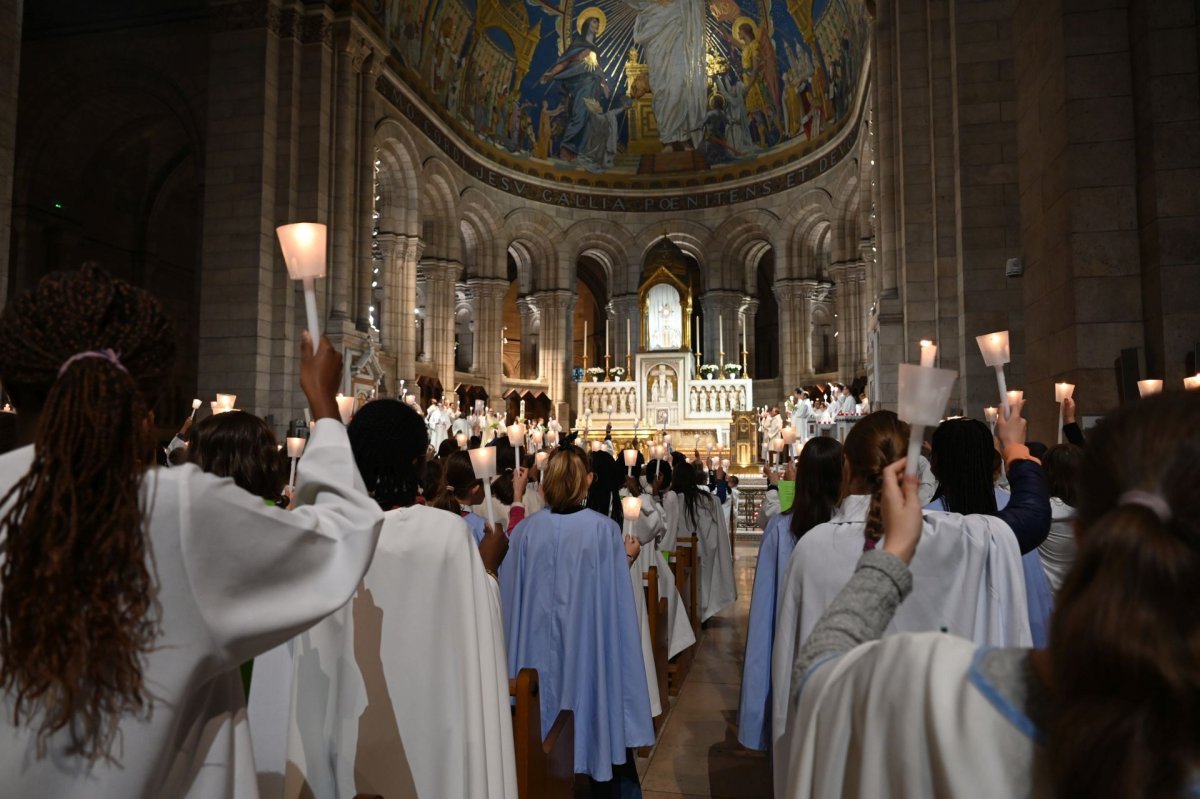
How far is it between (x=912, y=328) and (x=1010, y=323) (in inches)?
129

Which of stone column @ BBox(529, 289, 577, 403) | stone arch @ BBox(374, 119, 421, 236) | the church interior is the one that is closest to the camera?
the church interior

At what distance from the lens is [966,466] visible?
2.62 m

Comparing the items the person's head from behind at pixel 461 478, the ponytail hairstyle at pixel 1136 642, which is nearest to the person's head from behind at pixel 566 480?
the person's head from behind at pixel 461 478

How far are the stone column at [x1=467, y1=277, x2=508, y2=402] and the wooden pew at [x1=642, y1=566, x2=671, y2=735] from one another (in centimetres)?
2033

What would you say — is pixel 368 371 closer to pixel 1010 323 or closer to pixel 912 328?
pixel 912 328

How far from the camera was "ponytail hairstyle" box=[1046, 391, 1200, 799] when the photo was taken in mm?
791

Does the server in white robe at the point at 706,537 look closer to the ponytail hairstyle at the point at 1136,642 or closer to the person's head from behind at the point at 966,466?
the person's head from behind at the point at 966,466

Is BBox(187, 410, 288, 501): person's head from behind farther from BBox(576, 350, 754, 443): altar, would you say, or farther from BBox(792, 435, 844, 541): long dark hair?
BBox(576, 350, 754, 443): altar

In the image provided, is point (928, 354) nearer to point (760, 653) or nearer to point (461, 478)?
point (760, 653)

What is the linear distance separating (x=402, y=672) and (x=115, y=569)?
4.20 feet

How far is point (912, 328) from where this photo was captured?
12891 mm

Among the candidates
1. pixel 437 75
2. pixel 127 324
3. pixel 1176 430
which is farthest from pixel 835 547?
pixel 437 75

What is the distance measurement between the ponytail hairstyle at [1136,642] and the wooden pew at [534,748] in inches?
77.9

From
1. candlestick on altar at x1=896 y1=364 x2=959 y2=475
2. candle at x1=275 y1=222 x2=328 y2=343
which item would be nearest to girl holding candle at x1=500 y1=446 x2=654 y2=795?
candle at x1=275 y1=222 x2=328 y2=343
